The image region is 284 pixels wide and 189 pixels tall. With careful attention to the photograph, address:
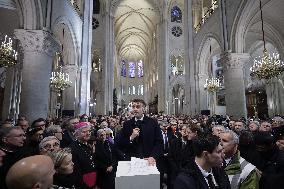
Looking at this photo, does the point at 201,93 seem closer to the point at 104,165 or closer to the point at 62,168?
the point at 104,165

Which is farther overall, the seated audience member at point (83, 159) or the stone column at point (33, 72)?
the stone column at point (33, 72)

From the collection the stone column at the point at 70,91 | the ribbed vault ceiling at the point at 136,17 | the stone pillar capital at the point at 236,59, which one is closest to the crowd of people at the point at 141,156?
the stone pillar capital at the point at 236,59

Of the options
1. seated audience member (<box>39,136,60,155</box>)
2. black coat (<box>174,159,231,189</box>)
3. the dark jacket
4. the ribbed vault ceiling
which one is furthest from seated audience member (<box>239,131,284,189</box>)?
the ribbed vault ceiling

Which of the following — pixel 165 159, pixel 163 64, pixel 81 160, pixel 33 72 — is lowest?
pixel 165 159

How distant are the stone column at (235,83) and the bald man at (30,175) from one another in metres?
13.5

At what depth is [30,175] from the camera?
162 cm

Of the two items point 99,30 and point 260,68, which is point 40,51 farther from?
point 99,30

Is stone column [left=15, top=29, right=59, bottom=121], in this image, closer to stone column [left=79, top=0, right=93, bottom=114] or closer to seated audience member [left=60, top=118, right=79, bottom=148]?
seated audience member [left=60, top=118, right=79, bottom=148]

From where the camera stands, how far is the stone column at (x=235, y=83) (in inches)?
541

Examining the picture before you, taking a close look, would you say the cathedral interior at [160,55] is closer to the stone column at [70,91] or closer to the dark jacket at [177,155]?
the stone column at [70,91]

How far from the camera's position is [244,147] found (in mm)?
3979

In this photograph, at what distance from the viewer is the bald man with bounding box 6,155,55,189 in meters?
1.58

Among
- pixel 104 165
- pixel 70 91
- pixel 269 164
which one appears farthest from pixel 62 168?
pixel 70 91

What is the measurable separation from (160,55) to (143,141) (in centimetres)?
3223
